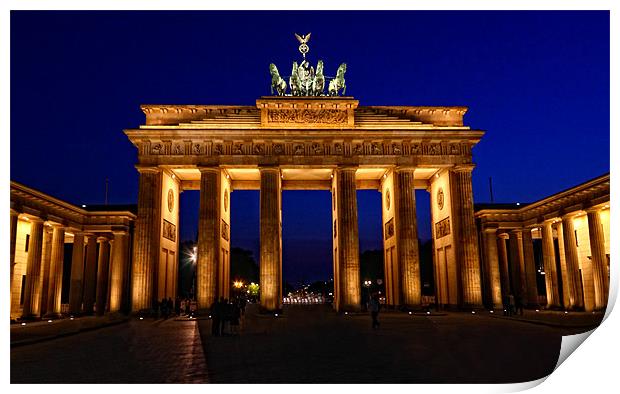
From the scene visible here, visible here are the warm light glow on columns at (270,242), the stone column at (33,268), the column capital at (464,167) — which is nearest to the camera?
the stone column at (33,268)

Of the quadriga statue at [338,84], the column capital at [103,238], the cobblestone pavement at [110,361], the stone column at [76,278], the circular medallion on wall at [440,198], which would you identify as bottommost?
the cobblestone pavement at [110,361]

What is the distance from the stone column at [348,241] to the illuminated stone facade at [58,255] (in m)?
17.3

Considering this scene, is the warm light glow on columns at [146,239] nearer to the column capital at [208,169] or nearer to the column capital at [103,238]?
the column capital at [208,169]

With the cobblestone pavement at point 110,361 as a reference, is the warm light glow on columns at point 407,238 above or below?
above

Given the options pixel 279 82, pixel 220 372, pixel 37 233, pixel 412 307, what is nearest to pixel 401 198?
pixel 412 307

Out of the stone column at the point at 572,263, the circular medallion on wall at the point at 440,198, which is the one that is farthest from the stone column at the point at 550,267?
the circular medallion on wall at the point at 440,198

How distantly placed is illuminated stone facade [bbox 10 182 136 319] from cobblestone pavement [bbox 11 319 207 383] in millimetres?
17220

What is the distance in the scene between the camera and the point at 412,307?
1476 inches

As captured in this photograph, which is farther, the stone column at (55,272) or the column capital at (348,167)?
the column capital at (348,167)

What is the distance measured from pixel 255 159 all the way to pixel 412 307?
52.6 feet

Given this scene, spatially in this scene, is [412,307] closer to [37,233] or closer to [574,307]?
[574,307]

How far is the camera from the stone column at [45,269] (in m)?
36.6
